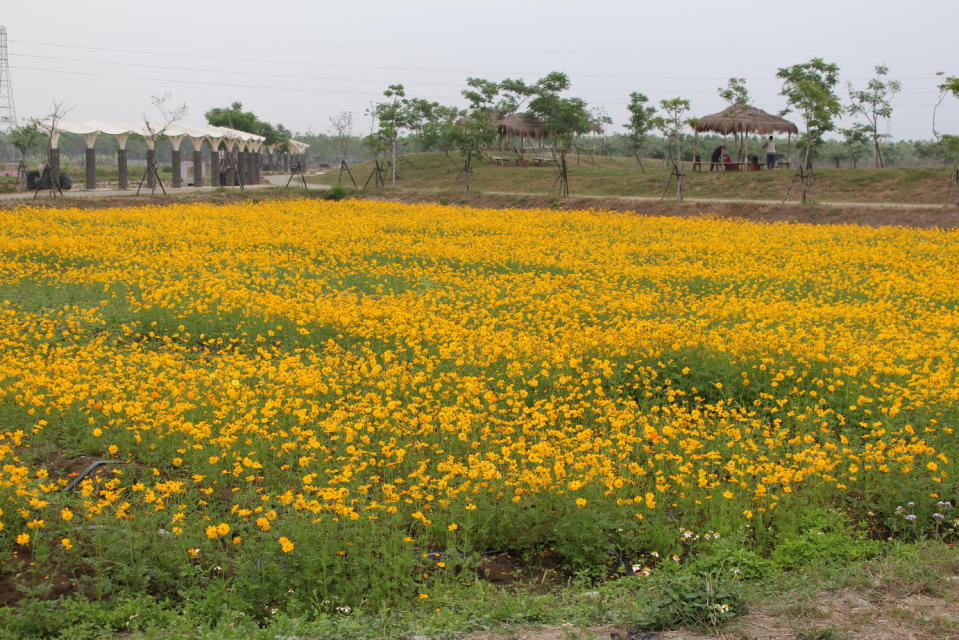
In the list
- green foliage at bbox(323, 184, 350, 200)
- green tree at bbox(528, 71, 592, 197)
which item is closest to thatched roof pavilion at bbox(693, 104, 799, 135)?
green tree at bbox(528, 71, 592, 197)

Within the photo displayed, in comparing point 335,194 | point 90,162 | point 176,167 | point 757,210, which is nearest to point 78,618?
point 757,210

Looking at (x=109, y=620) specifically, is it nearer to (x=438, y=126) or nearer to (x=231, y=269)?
(x=231, y=269)

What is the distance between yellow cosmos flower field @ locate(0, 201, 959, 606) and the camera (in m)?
4.62

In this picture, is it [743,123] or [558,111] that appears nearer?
[743,123]

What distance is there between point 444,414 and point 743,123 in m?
33.3

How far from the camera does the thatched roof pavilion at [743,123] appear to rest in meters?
36.0

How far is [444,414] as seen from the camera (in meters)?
5.97

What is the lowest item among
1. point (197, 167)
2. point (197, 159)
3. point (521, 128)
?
point (197, 167)

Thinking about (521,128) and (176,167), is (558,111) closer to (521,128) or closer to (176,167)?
(521,128)

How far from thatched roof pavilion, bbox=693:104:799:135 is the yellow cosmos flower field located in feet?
81.9

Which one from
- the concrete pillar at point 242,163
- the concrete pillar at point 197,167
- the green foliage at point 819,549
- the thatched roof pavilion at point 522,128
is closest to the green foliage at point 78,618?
the green foliage at point 819,549

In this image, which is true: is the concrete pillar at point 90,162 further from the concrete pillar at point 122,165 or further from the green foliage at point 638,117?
the green foliage at point 638,117

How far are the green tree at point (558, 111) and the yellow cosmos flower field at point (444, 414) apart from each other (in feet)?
108

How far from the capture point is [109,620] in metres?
3.89
